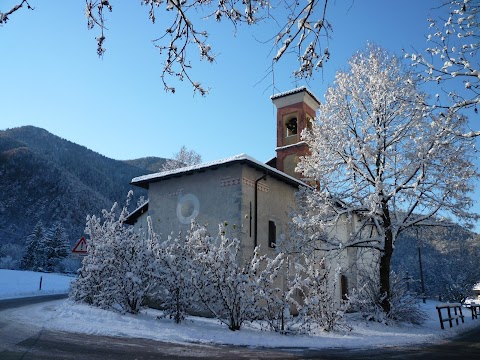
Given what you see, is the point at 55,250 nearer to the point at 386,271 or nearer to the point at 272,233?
the point at 272,233

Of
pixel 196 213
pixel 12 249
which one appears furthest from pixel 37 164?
pixel 196 213

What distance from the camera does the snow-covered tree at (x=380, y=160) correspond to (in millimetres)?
12508

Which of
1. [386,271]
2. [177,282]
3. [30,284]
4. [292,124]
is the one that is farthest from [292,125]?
[30,284]

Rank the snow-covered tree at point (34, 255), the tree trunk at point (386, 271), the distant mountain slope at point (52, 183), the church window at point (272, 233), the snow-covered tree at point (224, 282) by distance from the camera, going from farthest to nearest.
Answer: the distant mountain slope at point (52, 183), the snow-covered tree at point (34, 255), the church window at point (272, 233), the tree trunk at point (386, 271), the snow-covered tree at point (224, 282)

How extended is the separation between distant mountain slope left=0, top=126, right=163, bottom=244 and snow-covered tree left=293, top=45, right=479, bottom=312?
7614cm

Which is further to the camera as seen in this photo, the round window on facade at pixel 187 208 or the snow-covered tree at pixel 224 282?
the round window on facade at pixel 187 208

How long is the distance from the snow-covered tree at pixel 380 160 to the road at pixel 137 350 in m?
6.02

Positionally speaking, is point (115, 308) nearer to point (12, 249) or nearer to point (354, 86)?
point (354, 86)

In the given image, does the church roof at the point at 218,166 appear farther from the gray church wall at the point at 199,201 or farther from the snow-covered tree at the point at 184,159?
the snow-covered tree at the point at 184,159

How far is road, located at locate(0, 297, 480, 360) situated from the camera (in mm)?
5383

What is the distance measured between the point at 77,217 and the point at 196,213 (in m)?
82.4

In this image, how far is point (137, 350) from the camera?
5965mm

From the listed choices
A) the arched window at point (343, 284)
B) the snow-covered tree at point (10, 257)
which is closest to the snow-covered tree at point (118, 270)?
the arched window at point (343, 284)

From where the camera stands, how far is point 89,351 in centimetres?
566
